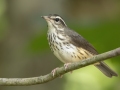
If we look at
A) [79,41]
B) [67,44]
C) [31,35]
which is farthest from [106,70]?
[31,35]

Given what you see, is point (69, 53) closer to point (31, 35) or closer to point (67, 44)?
point (67, 44)

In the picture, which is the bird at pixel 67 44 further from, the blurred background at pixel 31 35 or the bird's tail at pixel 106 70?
the blurred background at pixel 31 35

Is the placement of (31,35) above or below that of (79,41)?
below

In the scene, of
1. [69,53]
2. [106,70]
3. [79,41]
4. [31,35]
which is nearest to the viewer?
[69,53]

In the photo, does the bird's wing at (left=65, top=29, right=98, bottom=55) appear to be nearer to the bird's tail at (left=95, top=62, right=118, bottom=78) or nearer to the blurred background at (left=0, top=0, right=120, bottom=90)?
the bird's tail at (left=95, top=62, right=118, bottom=78)

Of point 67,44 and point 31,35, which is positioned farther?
point 31,35

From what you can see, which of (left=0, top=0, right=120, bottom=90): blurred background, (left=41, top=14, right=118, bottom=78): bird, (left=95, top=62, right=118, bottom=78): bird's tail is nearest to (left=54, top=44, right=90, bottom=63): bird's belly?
(left=41, top=14, right=118, bottom=78): bird

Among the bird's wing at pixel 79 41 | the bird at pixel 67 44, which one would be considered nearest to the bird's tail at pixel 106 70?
the bird at pixel 67 44
